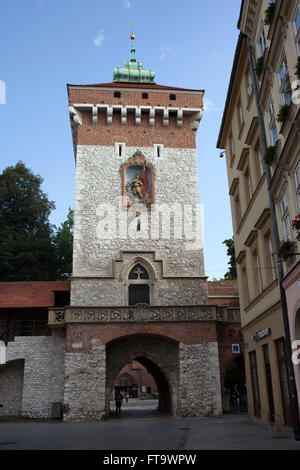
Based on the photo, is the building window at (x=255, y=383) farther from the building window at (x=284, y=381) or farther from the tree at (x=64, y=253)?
the tree at (x=64, y=253)

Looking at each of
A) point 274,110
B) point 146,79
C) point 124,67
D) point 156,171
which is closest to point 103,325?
point 156,171

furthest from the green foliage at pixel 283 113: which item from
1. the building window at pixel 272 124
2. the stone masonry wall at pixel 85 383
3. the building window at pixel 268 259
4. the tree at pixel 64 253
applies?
the tree at pixel 64 253

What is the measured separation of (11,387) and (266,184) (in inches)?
670

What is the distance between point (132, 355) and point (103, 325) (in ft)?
7.82

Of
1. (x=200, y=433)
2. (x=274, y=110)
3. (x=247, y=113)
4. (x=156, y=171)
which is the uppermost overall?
(x=156, y=171)

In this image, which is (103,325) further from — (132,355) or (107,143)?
(107,143)

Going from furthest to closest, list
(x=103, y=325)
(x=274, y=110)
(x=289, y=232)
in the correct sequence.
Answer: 1. (x=103, y=325)
2. (x=274, y=110)
3. (x=289, y=232)

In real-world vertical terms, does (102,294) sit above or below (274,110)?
below

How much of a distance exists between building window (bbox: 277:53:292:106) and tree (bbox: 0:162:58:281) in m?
25.8

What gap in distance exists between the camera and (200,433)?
44.4 feet

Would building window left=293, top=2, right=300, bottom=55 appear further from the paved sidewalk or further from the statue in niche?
the statue in niche

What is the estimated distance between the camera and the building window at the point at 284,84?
34.8ft

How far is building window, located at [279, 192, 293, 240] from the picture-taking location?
36.3ft

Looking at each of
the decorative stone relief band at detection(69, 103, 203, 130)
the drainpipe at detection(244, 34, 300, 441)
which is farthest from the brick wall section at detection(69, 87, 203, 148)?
the drainpipe at detection(244, 34, 300, 441)
